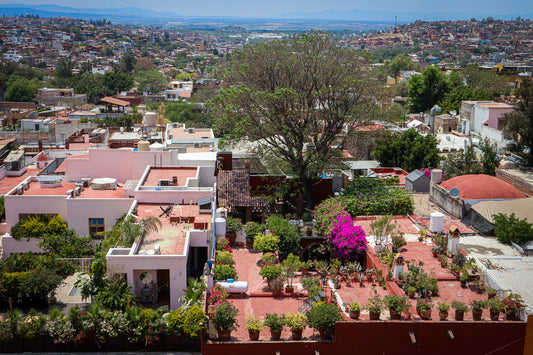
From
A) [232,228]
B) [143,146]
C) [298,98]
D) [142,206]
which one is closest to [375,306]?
[232,228]

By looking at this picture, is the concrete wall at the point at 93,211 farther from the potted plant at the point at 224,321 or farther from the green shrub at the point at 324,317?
the green shrub at the point at 324,317

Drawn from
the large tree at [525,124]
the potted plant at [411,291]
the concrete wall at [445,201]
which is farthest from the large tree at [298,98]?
the large tree at [525,124]

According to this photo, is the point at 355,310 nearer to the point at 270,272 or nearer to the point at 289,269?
the point at 289,269

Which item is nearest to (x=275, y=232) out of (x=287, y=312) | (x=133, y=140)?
(x=287, y=312)

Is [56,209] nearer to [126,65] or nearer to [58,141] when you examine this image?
[58,141]

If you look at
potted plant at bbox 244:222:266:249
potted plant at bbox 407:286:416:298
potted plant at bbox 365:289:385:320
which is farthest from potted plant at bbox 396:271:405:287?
potted plant at bbox 244:222:266:249
